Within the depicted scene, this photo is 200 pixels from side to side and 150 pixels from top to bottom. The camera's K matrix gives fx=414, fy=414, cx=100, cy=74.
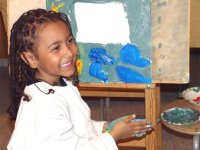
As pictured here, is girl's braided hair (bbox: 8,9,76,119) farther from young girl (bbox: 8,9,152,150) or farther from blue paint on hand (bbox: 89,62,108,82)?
blue paint on hand (bbox: 89,62,108,82)

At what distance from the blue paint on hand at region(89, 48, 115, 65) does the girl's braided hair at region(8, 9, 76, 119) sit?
0.29 metres

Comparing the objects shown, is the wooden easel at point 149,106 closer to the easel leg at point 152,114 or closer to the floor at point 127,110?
A: the easel leg at point 152,114

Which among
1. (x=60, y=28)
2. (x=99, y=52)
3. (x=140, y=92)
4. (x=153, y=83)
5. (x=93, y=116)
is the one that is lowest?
(x=93, y=116)

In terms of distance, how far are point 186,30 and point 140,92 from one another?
2.67 feet

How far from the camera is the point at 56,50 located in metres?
1.20

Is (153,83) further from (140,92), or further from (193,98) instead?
(140,92)

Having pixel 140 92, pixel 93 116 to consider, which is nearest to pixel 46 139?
pixel 140 92

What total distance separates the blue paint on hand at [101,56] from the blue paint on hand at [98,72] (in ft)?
0.05

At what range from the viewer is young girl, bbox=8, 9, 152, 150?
3.78 feet

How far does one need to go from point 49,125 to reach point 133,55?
482mm

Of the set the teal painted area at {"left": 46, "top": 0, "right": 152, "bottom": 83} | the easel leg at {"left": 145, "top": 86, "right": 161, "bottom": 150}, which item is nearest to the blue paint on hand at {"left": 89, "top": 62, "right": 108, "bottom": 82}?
the teal painted area at {"left": 46, "top": 0, "right": 152, "bottom": 83}

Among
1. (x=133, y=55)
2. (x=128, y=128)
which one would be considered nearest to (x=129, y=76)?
(x=133, y=55)

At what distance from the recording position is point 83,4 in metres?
1.51

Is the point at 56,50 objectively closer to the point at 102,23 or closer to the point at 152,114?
the point at 102,23
